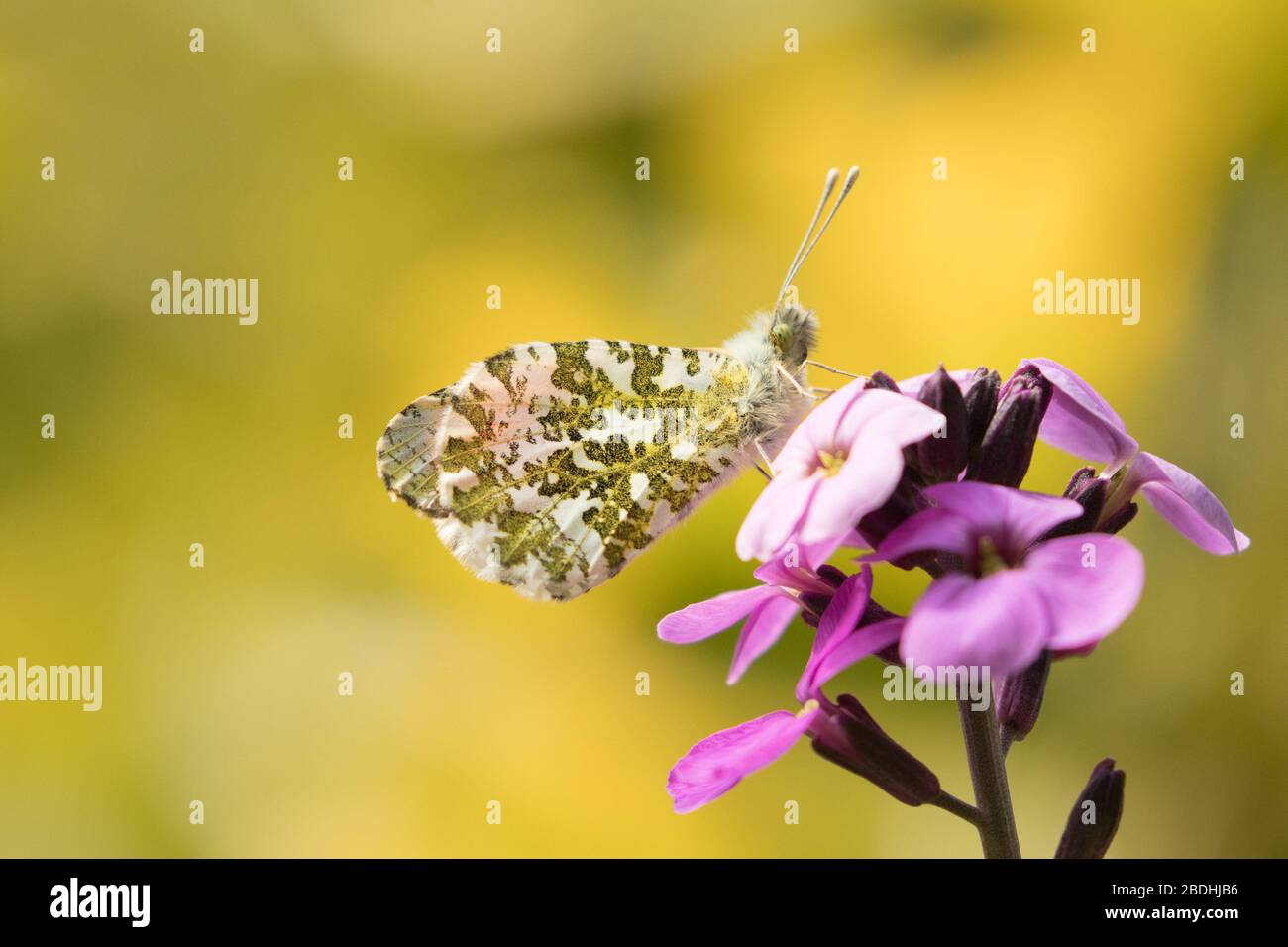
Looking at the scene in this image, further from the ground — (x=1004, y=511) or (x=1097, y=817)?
(x=1004, y=511)

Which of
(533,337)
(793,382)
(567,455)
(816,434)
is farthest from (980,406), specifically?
(533,337)

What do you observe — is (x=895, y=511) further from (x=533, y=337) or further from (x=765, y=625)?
(x=533, y=337)

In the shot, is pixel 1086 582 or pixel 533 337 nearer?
pixel 1086 582

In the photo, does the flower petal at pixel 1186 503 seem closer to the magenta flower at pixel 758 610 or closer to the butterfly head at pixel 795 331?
the magenta flower at pixel 758 610

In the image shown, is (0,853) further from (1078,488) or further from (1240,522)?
(1240,522)

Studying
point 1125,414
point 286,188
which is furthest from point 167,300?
point 1125,414

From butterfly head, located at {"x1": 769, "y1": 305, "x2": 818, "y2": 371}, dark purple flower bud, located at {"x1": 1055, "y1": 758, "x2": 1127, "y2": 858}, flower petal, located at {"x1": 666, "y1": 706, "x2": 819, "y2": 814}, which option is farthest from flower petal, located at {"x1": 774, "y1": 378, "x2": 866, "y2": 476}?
butterfly head, located at {"x1": 769, "y1": 305, "x2": 818, "y2": 371}
